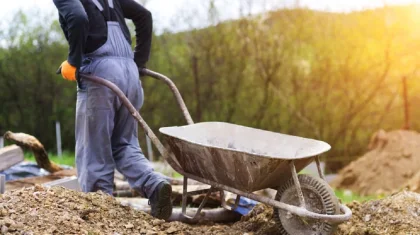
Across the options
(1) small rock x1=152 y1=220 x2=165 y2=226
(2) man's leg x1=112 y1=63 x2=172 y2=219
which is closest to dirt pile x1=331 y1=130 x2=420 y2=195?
(2) man's leg x1=112 y1=63 x2=172 y2=219

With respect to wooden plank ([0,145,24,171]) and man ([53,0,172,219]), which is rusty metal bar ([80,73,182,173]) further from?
wooden plank ([0,145,24,171])

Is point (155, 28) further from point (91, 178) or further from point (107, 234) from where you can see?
point (107, 234)

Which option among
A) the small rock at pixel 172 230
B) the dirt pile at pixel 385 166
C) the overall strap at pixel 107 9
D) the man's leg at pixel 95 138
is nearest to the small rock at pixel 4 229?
the small rock at pixel 172 230

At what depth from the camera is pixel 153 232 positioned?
331 cm

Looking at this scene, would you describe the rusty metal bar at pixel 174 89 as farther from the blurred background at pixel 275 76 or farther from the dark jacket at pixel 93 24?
the blurred background at pixel 275 76

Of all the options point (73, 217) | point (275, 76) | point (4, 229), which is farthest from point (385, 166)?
point (4, 229)

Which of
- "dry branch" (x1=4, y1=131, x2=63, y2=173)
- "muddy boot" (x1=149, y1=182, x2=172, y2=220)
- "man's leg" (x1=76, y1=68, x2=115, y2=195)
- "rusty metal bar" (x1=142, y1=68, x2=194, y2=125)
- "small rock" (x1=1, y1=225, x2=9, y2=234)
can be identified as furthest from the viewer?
"dry branch" (x1=4, y1=131, x2=63, y2=173)

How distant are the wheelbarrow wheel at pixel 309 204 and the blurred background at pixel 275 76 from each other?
876 centimetres

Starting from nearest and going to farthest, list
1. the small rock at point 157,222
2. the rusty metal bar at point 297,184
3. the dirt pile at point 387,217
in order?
the rusty metal bar at point 297,184 → the small rock at point 157,222 → the dirt pile at point 387,217

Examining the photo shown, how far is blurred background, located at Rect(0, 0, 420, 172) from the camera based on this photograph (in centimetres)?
1211

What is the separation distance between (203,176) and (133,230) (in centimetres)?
62

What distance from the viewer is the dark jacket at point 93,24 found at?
3.75 metres

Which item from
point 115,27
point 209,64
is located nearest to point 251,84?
point 209,64

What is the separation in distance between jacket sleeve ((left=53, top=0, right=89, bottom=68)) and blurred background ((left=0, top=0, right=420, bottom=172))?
811 centimetres
